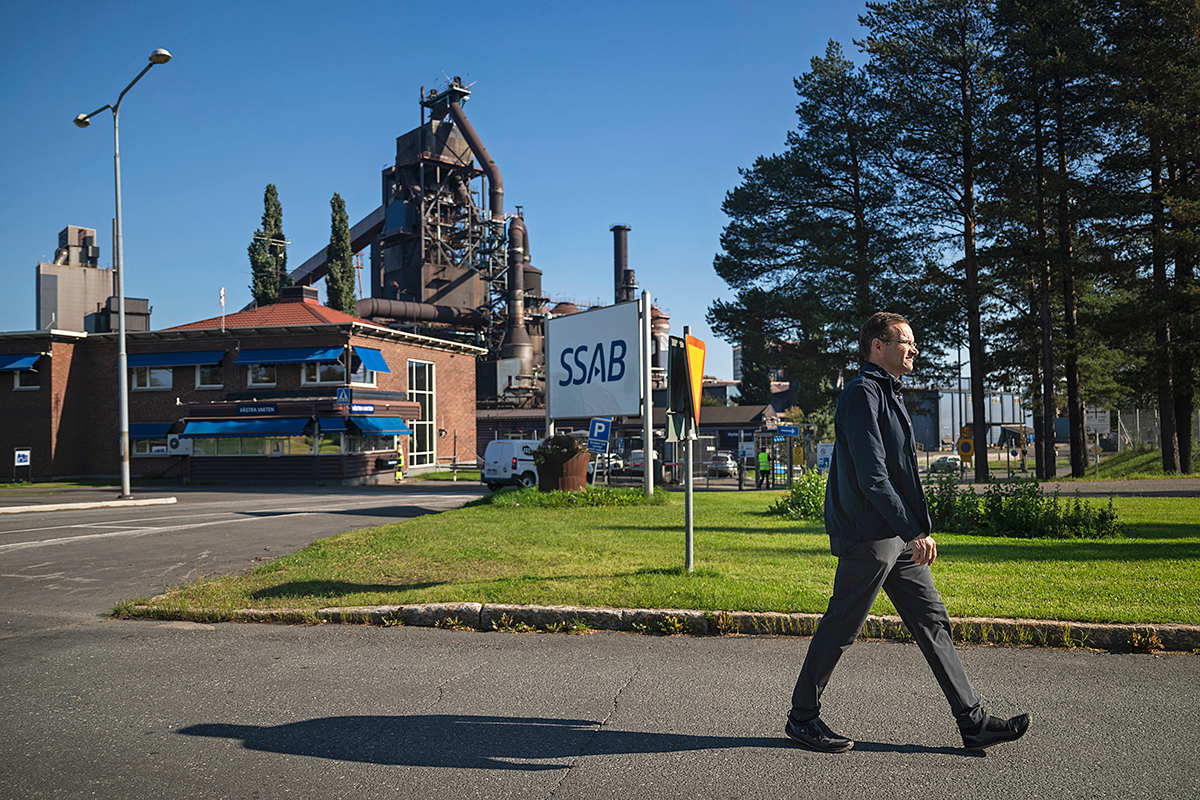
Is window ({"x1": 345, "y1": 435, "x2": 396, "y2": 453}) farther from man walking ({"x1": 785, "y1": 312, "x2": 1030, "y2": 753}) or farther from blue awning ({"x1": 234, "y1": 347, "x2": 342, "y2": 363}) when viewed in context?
man walking ({"x1": 785, "y1": 312, "x2": 1030, "y2": 753})

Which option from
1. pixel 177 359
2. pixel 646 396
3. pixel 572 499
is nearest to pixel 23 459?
pixel 177 359

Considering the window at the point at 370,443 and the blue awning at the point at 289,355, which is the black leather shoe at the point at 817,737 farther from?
the blue awning at the point at 289,355

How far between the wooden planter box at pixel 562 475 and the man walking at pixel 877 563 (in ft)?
48.0

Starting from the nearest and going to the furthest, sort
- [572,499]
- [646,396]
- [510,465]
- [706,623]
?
[706,623], [572,499], [646,396], [510,465]

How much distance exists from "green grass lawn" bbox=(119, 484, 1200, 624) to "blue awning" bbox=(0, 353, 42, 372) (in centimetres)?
3176

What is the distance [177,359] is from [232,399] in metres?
3.45

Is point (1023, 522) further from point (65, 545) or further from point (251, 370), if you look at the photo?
point (251, 370)

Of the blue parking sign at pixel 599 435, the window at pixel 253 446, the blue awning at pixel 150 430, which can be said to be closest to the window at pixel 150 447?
the blue awning at pixel 150 430

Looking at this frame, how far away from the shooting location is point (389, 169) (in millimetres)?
60875

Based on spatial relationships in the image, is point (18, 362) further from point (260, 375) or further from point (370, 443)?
point (370, 443)

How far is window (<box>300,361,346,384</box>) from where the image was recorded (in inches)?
1325

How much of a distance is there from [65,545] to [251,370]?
24.1 metres

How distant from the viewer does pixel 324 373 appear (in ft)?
111

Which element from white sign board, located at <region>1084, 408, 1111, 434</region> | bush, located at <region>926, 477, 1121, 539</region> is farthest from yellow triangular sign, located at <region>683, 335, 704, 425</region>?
white sign board, located at <region>1084, 408, 1111, 434</region>
